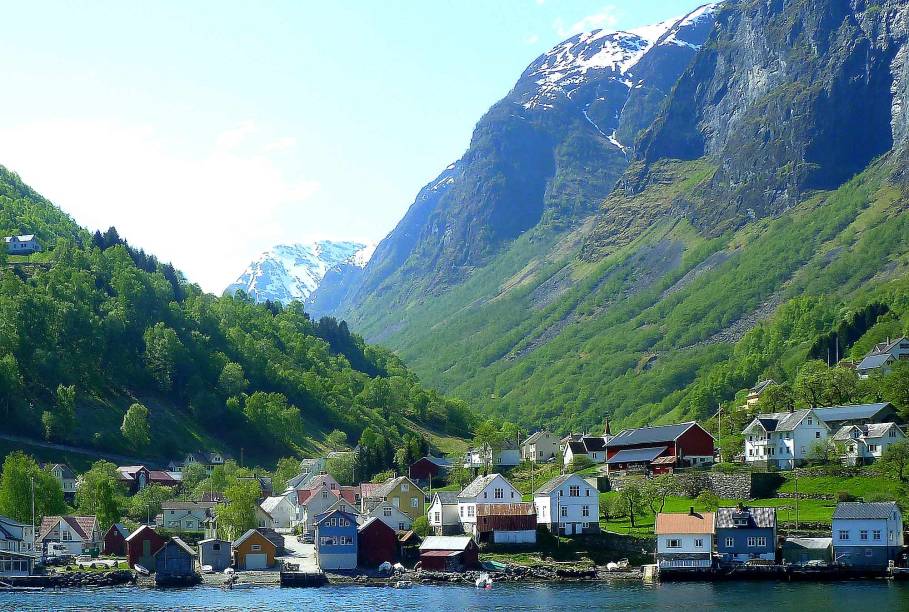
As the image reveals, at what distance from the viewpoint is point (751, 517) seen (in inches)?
4235

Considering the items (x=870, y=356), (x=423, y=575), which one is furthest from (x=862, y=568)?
(x=870, y=356)

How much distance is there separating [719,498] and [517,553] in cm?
2233

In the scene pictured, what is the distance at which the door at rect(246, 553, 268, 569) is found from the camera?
114750 millimetres

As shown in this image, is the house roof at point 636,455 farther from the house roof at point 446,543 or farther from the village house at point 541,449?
the house roof at point 446,543

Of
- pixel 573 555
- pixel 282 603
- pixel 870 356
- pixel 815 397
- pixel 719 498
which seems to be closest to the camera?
pixel 282 603

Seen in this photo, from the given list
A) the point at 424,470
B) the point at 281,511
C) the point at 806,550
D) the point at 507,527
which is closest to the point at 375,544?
the point at 507,527

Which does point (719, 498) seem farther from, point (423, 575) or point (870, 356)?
point (870, 356)

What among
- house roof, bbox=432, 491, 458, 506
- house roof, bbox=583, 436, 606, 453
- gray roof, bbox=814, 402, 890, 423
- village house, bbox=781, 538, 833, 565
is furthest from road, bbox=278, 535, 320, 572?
gray roof, bbox=814, 402, 890, 423

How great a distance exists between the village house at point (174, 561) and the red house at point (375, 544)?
46.2 ft

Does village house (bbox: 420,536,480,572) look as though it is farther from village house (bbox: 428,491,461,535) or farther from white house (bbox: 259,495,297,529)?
white house (bbox: 259,495,297,529)

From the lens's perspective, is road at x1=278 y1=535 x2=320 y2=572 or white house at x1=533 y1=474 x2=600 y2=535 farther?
white house at x1=533 y1=474 x2=600 y2=535

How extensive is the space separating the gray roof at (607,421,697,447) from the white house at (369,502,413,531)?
106 ft

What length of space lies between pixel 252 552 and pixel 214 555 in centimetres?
325

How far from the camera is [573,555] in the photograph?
11300 centimetres
